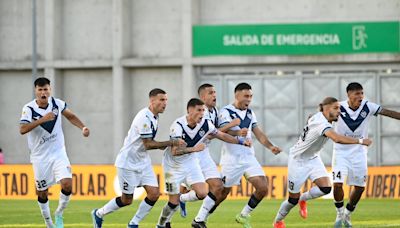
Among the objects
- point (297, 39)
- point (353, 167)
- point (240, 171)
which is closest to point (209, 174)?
point (240, 171)

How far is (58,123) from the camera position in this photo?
60.1 feet

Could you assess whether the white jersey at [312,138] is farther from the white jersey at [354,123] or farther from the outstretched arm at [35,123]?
the outstretched arm at [35,123]

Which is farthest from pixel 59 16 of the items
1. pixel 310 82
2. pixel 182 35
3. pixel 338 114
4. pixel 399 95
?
pixel 338 114

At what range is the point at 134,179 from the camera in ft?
57.0

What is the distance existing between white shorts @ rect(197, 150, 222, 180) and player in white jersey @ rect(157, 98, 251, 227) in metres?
1.36

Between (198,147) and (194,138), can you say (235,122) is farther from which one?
(198,147)

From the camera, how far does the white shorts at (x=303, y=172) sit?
18.8 meters

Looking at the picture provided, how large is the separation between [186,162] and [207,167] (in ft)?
5.92

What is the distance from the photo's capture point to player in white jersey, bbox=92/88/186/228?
56.1 ft

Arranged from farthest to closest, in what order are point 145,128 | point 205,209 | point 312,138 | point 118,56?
point 118,56, point 205,209, point 312,138, point 145,128

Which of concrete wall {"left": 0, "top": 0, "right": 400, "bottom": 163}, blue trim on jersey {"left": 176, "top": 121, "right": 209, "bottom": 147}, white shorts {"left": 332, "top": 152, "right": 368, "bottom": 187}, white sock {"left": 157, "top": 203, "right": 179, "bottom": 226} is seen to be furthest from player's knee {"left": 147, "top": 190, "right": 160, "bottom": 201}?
concrete wall {"left": 0, "top": 0, "right": 400, "bottom": 163}

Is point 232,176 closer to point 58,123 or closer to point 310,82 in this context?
point 58,123

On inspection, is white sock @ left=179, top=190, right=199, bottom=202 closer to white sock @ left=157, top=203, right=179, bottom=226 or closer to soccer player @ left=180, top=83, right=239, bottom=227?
soccer player @ left=180, top=83, right=239, bottom=227

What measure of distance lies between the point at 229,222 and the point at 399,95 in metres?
25.8
